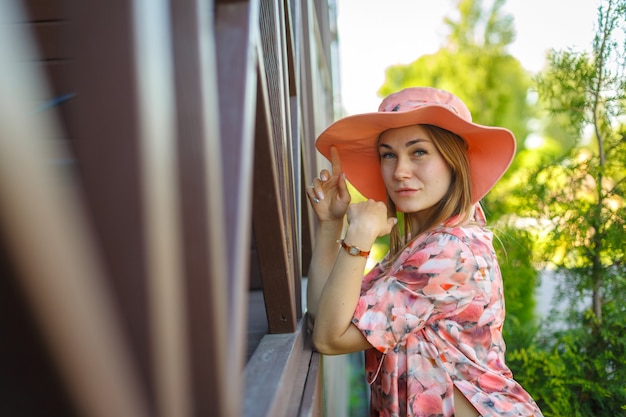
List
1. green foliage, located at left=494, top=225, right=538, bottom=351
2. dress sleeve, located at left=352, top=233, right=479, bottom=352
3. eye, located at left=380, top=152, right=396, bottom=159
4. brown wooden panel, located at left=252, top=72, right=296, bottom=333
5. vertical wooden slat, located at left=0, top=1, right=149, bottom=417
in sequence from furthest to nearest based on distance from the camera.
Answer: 1. green foliage, located at left=494, top=225, right=538, bottom=351
2. eye, located at left=380, top=152, right=396, bottom=159
3. dress sleeve, located at left=352, top=233, right=479, bottom=352
4. brown wooden panel, located at left=252, top=72, right=296, bottom=333
5. vertical wooden slat, located at left=0, top=1, right=149, bottom=417

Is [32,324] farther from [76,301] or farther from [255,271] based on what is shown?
[255,271]

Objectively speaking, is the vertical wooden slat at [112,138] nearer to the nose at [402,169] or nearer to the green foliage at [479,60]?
the nose at [402,169]

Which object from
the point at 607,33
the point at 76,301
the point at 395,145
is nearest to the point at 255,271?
the point at 395,145

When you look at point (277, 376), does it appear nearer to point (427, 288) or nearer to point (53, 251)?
point (427, 288)

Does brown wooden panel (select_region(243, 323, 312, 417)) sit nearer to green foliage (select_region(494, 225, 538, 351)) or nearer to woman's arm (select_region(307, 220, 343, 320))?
woman's arm (select_region(307, 220, 343, 320))

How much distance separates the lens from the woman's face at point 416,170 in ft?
6.36

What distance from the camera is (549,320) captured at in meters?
3.17

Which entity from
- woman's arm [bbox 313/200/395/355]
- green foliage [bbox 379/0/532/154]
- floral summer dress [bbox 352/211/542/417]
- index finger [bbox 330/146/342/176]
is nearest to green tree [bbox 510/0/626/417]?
floral summer dress [bbox 352/211/542/417]

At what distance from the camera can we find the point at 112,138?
0.48m

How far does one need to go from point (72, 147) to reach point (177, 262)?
142mm

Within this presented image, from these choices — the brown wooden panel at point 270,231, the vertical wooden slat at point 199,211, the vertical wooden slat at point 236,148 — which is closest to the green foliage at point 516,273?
the brown wooden panel at point 270,231

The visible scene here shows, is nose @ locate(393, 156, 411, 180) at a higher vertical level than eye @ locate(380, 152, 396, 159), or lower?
lower

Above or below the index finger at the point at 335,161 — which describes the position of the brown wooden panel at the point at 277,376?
below

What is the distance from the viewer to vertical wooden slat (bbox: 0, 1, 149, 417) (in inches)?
15.6
